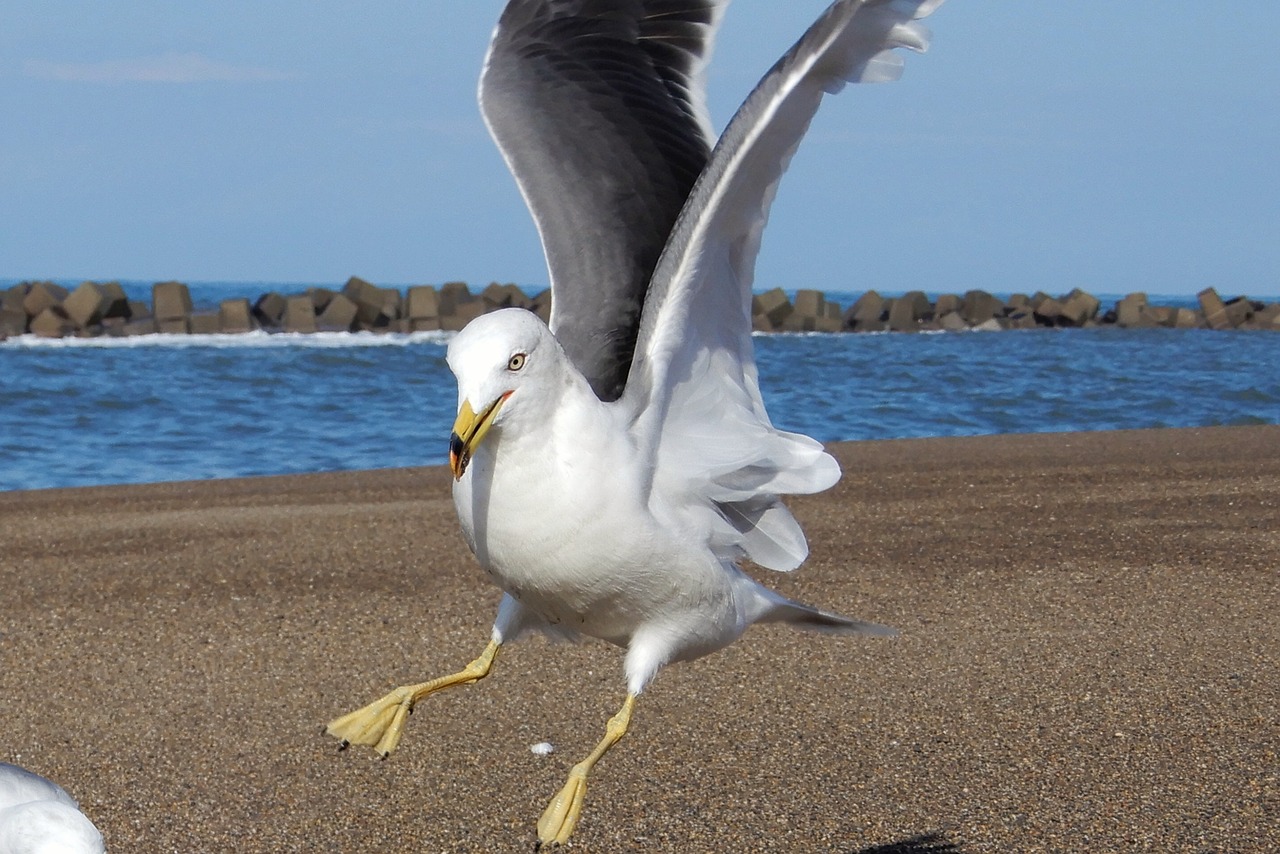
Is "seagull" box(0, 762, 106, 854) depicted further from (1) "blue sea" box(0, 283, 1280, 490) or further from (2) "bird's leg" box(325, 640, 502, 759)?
(1) "blue sea" box(0, 283, 1280, 490)

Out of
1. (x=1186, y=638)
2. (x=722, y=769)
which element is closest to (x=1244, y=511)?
(x=1186, y=638)

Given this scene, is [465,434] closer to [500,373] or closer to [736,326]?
[500,373]

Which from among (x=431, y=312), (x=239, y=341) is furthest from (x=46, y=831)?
(x=431, y=312)

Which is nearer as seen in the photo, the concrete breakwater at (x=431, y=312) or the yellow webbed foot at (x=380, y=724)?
the yellow webbed foot at (x=380, y=724)

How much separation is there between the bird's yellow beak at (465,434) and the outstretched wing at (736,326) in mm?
662

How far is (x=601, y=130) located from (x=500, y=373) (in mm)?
1821

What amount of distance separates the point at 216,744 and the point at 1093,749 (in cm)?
293

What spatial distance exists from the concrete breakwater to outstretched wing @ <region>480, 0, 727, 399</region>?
1060 inches

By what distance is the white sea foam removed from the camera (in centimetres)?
2809

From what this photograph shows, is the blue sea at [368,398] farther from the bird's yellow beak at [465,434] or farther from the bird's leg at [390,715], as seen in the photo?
the bird's yellow beak at [465,434]

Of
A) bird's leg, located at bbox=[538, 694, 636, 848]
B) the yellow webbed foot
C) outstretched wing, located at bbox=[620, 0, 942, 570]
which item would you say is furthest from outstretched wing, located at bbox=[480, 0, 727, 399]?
bird's leg, located at bbox=[538, 694, 636, 848]

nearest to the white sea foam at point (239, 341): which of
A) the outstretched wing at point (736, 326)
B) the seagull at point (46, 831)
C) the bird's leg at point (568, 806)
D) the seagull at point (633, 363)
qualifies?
the seagull at point (633, 363)

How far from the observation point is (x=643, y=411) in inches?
→ 166

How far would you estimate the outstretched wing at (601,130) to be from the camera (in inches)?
194
